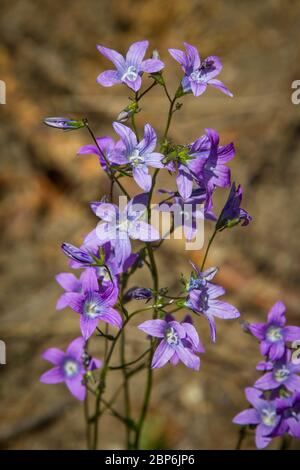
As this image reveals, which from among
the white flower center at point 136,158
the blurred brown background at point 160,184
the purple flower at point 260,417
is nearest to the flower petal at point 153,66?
the white flower center at point 136,158

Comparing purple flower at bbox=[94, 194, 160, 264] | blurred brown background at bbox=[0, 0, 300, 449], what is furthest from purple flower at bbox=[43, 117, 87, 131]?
blurred brown background at bbox=[0, 0, 300, 449]

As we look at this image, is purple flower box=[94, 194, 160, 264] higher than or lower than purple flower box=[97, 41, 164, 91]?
lower

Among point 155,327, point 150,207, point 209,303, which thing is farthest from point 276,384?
point 150,207

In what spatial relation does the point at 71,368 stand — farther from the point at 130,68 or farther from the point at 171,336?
the point at 130,68

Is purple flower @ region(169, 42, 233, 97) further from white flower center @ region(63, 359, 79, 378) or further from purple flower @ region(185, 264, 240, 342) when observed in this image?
white flower center @ region(63, 359, 79, 378)

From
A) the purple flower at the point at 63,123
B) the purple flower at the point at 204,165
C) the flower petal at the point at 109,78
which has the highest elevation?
the flower petal at the point at 109,78

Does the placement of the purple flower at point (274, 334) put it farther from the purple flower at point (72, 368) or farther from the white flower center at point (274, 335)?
the purple flower at point (72, 368)

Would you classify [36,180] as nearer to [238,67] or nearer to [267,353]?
[238,67]
